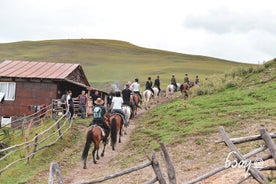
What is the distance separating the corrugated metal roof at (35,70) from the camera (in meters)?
29.7

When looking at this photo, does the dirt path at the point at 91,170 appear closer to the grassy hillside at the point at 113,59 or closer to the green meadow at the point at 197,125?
the green meadow at the point at 197,125

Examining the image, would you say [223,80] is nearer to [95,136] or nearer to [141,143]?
[141,143]

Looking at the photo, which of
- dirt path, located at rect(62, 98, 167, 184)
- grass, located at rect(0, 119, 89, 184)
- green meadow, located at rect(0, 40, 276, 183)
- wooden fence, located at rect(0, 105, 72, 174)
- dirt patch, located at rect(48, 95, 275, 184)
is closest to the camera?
dirt patch, located at rect(48, 95, 275, 184)

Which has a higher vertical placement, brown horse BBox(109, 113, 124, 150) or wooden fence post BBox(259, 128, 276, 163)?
wooden fence post BBox(259, 128, 276, 163)

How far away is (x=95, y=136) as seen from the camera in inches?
567

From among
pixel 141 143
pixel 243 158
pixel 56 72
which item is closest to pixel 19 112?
pixel 56 72

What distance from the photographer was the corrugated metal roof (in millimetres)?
29703

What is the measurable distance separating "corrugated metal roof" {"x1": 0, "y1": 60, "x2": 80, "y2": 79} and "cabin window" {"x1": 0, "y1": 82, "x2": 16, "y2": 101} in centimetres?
66

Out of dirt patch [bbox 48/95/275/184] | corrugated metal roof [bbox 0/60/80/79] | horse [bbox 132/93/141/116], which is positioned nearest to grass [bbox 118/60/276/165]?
dirt patch [bbox 48/95/275/184]

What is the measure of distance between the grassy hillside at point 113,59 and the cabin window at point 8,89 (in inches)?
946

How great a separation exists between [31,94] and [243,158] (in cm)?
2330

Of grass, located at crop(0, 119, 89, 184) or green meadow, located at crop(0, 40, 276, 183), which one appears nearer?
green meadow, located at crop(0, 40, 276, 183)

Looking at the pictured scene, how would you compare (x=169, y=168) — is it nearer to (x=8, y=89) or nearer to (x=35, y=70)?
(x=8, y=89)

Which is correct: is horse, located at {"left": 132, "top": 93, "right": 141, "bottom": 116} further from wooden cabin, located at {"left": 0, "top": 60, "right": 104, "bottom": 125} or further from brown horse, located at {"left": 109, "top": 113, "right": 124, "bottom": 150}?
brown horse, located at {"left": 109, "top": 113, "right": 124, "bottom": 150}
